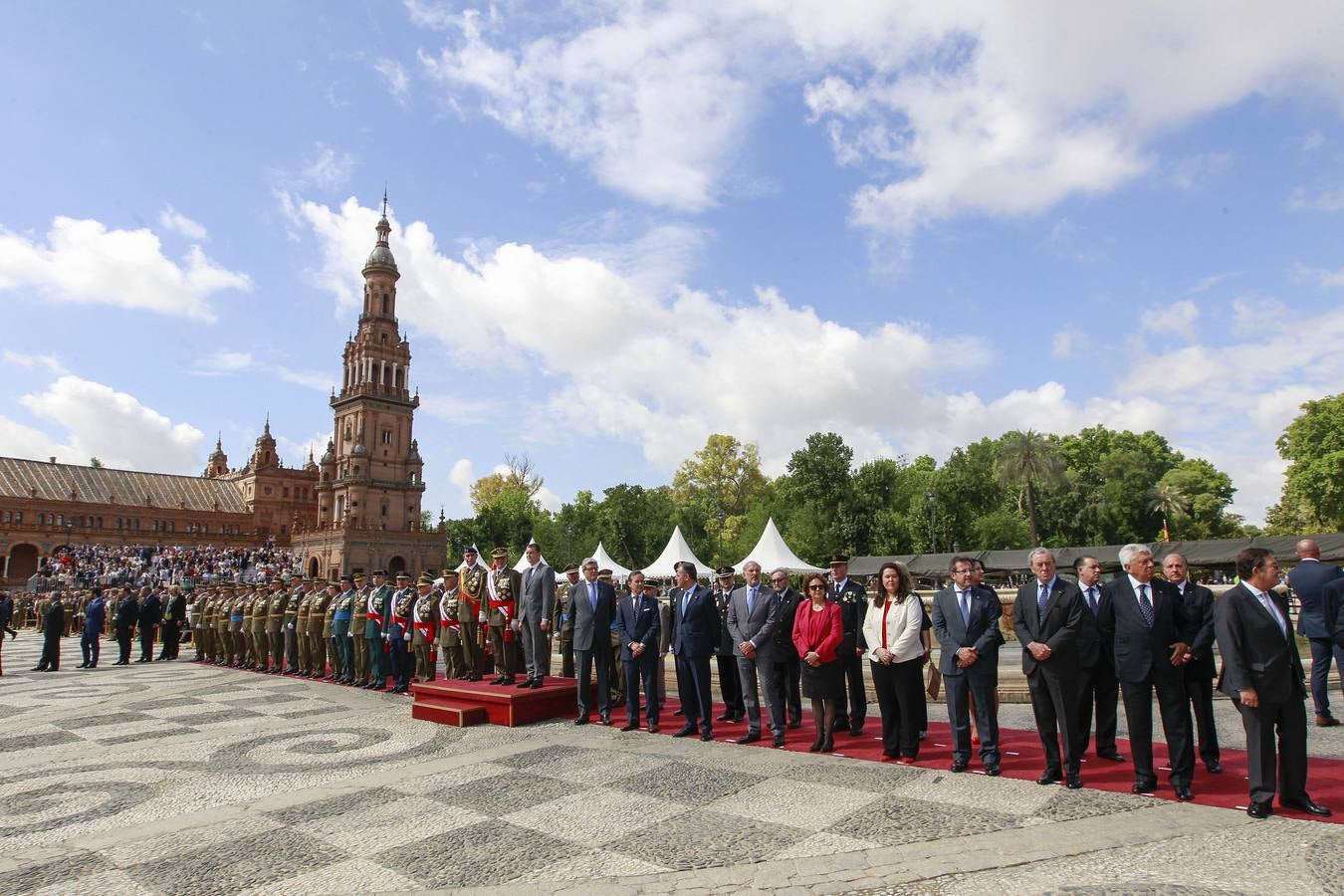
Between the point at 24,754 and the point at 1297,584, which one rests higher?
the point at 1297,584

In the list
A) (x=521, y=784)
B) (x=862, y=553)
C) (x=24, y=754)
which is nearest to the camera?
(x=521, y=784)

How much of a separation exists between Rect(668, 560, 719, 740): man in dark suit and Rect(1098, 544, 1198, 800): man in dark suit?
439 cm

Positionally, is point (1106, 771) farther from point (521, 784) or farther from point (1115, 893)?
point (521, 784)

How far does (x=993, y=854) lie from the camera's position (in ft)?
16.6

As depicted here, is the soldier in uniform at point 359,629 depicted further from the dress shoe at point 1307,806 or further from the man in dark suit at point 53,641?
the dress shoe at point 1307,806

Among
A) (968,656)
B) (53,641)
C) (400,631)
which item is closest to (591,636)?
(968,656)

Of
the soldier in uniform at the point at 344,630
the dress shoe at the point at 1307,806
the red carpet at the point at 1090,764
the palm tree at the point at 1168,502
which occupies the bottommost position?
the red carpet at the point at 1090,764

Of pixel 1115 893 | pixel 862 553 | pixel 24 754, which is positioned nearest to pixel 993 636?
pixel 1115 893

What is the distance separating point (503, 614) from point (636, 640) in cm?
262

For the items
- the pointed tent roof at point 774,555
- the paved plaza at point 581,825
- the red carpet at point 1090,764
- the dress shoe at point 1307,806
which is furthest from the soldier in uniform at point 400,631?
the pointed tent roof at point 774,555

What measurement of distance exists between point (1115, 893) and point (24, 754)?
416 inches

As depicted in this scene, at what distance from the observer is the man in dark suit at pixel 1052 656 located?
6820mm

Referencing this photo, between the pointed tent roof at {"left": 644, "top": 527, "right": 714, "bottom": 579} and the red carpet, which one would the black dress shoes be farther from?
the pointed tent roof at {"left": 644, "top": 527, "right": 714, "bottom": 579}

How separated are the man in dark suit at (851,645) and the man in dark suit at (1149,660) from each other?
8.66ft
